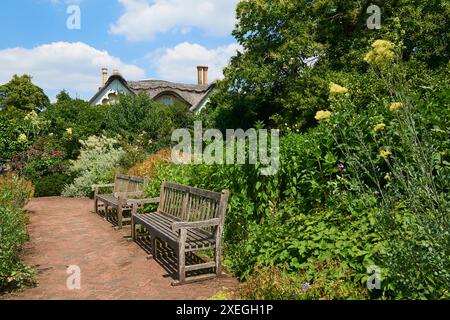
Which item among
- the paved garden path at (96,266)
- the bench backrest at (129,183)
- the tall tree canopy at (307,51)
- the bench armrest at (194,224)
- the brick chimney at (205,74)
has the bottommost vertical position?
the paved garden path at (96,266)

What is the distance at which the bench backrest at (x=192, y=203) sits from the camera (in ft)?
17.3

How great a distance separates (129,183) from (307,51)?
11.3m

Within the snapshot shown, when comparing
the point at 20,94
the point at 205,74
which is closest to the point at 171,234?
the point at 20,94

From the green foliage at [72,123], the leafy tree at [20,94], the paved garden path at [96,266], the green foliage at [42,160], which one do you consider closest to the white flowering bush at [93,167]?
the green foliage at [42,160]

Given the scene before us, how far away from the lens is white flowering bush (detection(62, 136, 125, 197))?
13875 millimetres

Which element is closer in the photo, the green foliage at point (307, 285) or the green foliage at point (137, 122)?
the green foliage at point (307, 285)

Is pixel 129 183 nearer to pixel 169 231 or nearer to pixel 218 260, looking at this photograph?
pixel 169 231

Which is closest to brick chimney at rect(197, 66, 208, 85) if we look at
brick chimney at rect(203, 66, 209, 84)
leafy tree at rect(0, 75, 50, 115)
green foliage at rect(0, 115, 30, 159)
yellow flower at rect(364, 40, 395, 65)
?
brick chimney at rect(203, 66, 209, 84)

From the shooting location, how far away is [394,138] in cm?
500

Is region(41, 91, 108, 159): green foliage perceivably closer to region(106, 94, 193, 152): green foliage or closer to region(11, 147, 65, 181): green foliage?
region(11, 147, 65, 181): green foliage

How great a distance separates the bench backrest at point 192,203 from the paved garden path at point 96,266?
844 millimetres

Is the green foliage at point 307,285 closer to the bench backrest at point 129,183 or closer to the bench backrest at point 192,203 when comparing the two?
the bench backrest at point 192,203
